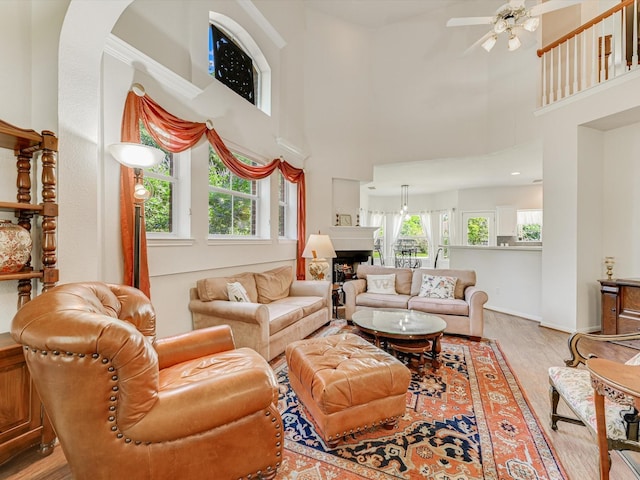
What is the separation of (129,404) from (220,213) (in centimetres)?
289

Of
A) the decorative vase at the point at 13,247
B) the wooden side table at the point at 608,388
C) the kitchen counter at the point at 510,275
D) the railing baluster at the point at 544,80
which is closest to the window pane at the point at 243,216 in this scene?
the decorative vase at the point at 13,247

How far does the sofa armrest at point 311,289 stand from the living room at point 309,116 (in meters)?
0.58

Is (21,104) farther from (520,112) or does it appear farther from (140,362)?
(520,112)

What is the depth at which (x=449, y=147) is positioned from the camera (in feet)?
18.7

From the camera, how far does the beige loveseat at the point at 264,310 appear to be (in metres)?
2.82

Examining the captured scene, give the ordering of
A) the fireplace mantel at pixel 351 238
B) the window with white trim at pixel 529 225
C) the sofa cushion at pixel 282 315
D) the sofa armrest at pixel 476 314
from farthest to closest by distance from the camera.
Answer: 1. the window with white trim at pixel 529 225
2. the fireplace mantel at pixel 351 238
3. the sofa armrest at pixel 476 314
4. the sofa cushion at pixel 282 315

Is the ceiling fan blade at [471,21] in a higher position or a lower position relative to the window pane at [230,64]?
higher

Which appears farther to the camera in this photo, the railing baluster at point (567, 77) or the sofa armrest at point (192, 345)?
the railing baluster at point (567, 77)

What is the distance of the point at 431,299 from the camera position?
4.06 m

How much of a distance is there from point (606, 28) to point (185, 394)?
21.6ft

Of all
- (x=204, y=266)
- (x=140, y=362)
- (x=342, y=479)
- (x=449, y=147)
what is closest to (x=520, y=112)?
(x=449, y=147)

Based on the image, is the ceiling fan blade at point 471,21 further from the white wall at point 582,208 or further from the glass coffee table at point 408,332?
the glass coffee table at point 408,332

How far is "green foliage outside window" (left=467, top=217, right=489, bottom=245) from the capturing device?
856 centimetres

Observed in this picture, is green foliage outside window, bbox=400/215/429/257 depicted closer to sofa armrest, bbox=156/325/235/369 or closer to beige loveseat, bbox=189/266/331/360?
beige loveseat, bbox=189/266/331/360
